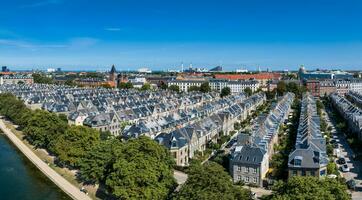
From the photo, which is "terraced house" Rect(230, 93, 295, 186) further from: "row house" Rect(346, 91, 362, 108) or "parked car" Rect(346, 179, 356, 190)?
"row house" Rect(346, 91, 362, 108)

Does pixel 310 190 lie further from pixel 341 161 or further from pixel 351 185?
pixel 341 161

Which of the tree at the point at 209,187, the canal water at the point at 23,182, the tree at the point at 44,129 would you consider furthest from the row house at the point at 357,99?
the canal water at the point at 23,182

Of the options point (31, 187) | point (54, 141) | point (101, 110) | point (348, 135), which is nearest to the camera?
point (31, 187)

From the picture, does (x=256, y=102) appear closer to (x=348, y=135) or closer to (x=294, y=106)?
(x=294, y=106)

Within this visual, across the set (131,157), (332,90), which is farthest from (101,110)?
(332,90)

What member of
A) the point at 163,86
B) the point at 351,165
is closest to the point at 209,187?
the point at 351,165

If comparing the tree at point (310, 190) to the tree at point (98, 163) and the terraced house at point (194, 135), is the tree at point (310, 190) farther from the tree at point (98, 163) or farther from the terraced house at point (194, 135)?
the terraced house at point (194, 135)
